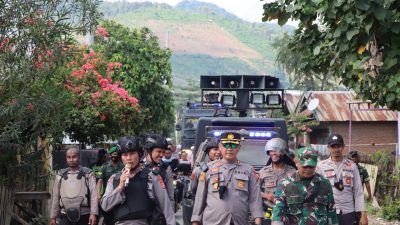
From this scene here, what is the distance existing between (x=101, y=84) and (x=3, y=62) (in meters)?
11.0

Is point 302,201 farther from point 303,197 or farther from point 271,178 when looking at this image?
point 271,178

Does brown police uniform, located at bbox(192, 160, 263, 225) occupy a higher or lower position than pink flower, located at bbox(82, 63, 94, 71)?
lower

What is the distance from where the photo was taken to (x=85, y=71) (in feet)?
70.2

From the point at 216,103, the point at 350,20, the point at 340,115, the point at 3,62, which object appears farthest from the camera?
the point at 340,115

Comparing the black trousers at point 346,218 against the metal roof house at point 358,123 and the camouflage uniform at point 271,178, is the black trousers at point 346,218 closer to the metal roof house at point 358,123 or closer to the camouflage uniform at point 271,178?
the camouflage uniform at point 271,178

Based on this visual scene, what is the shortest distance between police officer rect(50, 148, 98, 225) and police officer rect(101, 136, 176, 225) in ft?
7.32

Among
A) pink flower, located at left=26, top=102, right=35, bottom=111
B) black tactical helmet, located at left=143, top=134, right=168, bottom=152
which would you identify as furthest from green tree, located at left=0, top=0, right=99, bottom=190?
black tactical helmet, located at left=143, top=134, right=168, bottom=152

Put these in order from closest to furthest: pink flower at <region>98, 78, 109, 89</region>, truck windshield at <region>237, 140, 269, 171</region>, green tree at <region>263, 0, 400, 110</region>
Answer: green tree at <region>263, 0, 400, 110</region> < truck windshield at <region>237, 140, 269, 171</region> < pink flower at <region>98, 78, 109, 89</region>

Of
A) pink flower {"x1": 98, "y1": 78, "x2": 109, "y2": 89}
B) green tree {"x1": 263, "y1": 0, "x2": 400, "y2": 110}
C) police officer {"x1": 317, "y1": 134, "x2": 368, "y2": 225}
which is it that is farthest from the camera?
pink flower {"x1": 98, "y1": 78, "x2": 109, "y2": 89}

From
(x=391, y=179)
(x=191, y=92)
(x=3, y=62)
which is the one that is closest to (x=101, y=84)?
(x=391, y=179)

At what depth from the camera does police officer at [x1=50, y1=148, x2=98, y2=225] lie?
10.8m

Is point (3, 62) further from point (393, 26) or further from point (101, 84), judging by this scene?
point (101, 84)

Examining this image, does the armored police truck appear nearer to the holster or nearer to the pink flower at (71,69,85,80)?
the holster

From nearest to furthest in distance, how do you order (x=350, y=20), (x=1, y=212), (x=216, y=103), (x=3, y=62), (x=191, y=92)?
(x=350, y=20) → (x=3, y=62) → (x=1, y=212) → (x=216, y=103) → (x=191, y=92)
